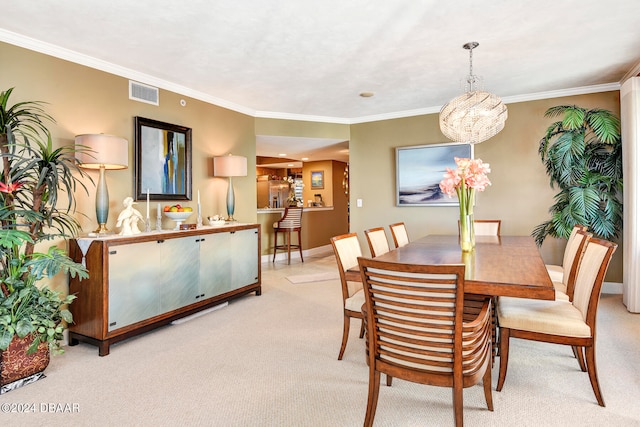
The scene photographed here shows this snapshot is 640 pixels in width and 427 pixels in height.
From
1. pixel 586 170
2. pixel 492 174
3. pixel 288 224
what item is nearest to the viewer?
Result: pixel 586 170

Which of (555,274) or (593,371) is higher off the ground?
(555,274)

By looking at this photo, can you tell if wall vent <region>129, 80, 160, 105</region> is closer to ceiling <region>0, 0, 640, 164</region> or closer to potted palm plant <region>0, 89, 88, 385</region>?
ceiling <region>0, 0, 640, 164</region>

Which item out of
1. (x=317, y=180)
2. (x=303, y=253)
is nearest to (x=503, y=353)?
(x=303, y=253)

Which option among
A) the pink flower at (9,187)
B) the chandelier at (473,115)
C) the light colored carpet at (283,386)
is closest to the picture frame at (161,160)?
the pink flower at (9,187)

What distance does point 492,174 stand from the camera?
15.8 ft

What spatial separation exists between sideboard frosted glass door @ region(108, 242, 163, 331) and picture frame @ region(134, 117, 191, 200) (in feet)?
2.84

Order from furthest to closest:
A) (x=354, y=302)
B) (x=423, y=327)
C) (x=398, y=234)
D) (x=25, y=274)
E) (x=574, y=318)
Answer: (x=398, y=234) → (x=354, y=302) → (x=25, y=274) → (x=574, y=318) → (x=423, y=327)

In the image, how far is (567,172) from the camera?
4199 mm

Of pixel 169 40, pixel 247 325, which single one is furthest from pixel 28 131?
pixel 247 325

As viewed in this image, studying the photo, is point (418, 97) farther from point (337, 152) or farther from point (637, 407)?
point (637, 407)

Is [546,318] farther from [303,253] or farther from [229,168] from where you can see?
[303,253]

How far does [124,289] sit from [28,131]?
1484mm

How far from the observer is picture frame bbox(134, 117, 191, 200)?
363 centimetres

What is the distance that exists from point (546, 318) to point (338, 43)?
2.54m
